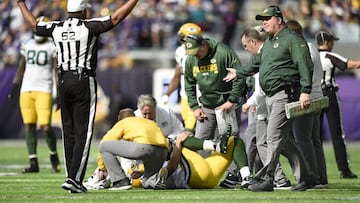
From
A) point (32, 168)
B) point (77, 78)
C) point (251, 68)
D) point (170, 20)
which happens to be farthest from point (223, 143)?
point (170, 20)

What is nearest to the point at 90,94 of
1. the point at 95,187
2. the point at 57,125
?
the point at 95,187

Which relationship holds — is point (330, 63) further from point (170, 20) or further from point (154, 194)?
point (170, 20)

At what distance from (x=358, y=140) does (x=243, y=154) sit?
13716 mm

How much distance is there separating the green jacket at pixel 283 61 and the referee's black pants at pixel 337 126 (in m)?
3.81

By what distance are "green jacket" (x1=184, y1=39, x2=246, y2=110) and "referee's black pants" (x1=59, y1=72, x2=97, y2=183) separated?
202cm

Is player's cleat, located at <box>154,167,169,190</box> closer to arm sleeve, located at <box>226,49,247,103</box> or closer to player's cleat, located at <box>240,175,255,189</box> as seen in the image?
player's cleat, located at <box>240,175,255,189</box>

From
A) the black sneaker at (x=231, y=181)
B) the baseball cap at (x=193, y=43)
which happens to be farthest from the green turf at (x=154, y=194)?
the baseball cap at (x=193, y=43)

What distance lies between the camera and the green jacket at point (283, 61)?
11.5 meters

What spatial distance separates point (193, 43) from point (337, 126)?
3.63m

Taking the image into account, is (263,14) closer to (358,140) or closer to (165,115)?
(165,115)

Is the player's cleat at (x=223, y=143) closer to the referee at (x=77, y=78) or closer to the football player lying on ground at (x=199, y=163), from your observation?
the football player lying on ground at (x=199, y=163)

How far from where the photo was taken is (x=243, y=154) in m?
12.6

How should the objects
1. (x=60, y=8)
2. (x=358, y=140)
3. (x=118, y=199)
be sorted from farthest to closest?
(x=60, y=8), (x=358, y=140), (x=118, y=199)

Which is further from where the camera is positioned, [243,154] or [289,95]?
[243,154]
